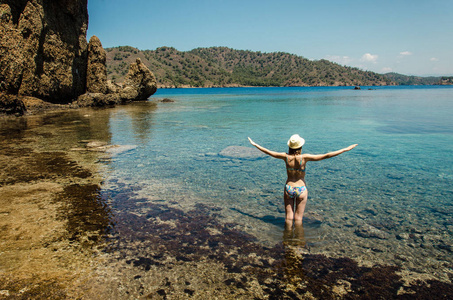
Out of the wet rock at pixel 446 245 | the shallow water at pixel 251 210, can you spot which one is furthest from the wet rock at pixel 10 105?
the wet rock at pixel 446 245

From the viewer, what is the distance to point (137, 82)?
→ 1670 inches

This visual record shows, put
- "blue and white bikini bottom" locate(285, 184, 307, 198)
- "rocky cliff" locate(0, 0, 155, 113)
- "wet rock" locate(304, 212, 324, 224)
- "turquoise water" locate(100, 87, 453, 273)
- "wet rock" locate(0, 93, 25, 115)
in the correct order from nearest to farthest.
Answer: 1. "turquoise water" locate(100, 87, 453, 273)
2. "blue and white bikini bottom" locate(285, 184, 307, 198)
3. "wet rock" locate(304, 212, 324, 224)
4. "wet rock" locate(0, 93, 25, 115)
5. "rocky cliff" locate(0, 0, 155, 113)

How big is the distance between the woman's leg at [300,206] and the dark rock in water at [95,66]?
3422cm

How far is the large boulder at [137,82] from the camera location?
4116 centimetres

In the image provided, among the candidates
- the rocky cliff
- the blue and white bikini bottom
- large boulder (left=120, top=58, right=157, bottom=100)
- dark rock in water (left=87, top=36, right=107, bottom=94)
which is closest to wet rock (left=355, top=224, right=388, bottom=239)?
the blue and white bikini bottom

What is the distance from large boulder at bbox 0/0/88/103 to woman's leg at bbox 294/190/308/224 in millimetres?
22743

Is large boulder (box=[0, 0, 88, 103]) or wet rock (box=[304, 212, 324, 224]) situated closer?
wet rock (box=[304, 212, 324, 224])

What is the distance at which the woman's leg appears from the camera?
512 centimetres

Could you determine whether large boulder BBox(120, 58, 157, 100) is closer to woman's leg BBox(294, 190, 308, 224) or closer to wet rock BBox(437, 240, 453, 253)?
woman's leg BBox(294, 190, 308, 224)

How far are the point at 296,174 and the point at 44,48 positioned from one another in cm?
2809

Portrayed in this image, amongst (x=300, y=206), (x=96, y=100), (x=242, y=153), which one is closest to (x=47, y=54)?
(x=96, y=100)

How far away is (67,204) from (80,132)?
1052 centimetres

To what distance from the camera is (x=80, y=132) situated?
15.2 metres

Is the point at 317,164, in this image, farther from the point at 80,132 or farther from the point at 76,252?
the point at 80,132
